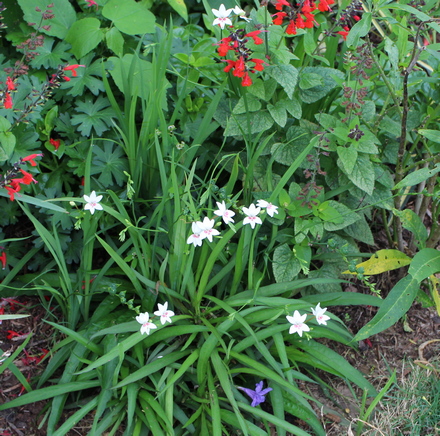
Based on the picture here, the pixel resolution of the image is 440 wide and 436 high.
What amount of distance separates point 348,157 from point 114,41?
1.09 meters

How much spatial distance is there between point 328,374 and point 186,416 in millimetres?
629

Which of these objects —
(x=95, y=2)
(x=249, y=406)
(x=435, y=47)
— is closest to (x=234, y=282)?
(x=249, y=406)

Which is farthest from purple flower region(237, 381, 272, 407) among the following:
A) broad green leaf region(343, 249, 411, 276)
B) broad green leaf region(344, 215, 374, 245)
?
broad green leaf region(344, 215, 374, 245)

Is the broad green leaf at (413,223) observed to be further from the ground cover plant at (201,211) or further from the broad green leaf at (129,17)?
the broad green leaf at (129,17)

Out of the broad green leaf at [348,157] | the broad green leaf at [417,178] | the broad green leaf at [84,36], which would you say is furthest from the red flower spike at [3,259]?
the broad green leaf at [417,178]

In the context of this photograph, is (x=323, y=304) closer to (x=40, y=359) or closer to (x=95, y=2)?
(x=40, y=359)

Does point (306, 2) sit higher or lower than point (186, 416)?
higher

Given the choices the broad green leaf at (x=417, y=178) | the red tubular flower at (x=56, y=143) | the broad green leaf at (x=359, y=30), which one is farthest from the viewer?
the red tubular flower at (x=56, y=143)

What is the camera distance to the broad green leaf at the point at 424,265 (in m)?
1.73

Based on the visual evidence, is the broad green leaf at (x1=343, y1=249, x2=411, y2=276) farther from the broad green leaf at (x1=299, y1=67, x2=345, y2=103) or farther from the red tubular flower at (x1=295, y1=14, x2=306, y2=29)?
the red tubular flower at (x1=295, y1=14, x2=306, y2=29)

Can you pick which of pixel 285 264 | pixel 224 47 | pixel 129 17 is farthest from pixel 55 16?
pixel 285 264

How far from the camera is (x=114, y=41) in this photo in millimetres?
2102

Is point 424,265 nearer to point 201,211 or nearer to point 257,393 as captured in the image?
point 257,393

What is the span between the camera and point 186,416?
180 centimetres
